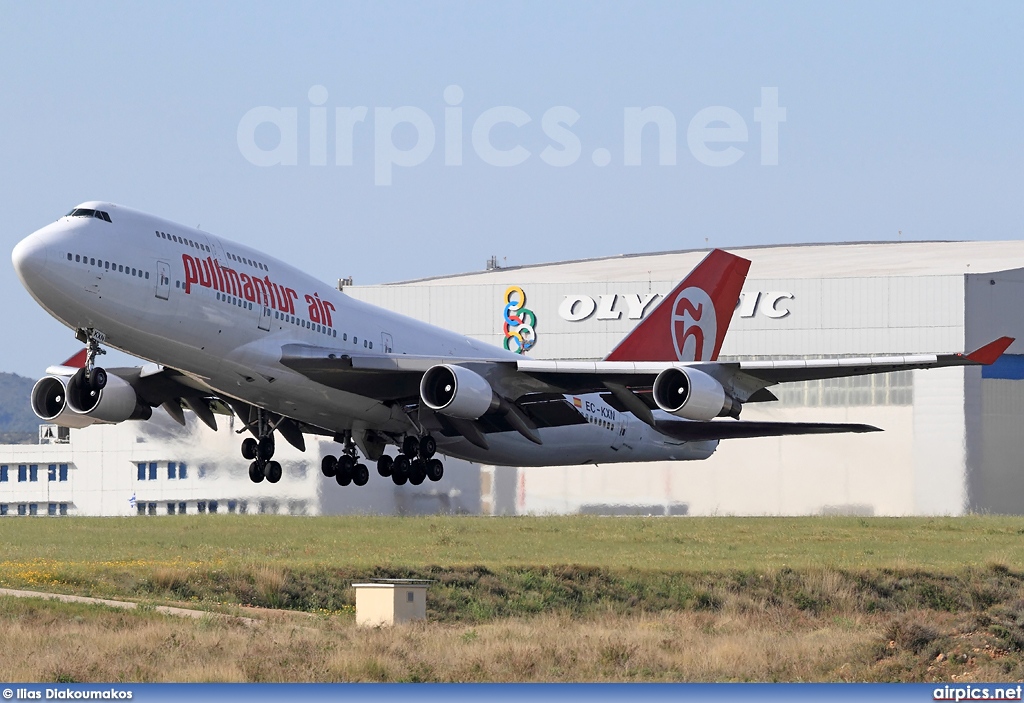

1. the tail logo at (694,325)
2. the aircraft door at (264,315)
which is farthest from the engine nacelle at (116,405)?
the tail logo at (694,325)

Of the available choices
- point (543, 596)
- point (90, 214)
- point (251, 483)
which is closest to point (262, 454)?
point (90, 214)

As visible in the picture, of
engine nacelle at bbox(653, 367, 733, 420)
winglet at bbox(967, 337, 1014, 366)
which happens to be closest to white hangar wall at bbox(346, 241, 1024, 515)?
engine nacelle at bbox(653, 367, 733, 420)

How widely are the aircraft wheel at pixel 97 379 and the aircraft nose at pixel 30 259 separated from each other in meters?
2.57

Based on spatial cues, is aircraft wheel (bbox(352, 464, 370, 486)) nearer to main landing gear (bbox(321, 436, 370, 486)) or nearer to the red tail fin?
main landing gear (bbox(321, 436, 370, 486))

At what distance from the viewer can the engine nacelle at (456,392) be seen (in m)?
37.3

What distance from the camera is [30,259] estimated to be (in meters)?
32.6

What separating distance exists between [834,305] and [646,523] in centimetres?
1508

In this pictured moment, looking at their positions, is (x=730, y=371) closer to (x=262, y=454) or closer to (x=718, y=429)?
(x=718, y=429)

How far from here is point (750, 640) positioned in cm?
4334

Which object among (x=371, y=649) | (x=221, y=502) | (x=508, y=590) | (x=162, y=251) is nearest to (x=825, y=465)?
(x=508, y=590)

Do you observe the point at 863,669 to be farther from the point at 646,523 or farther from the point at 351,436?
the point at 646,523

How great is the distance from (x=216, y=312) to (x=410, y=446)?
27.6ft

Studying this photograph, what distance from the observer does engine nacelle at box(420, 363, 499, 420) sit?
37.3 meters

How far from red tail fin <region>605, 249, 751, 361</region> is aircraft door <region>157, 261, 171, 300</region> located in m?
17.1
